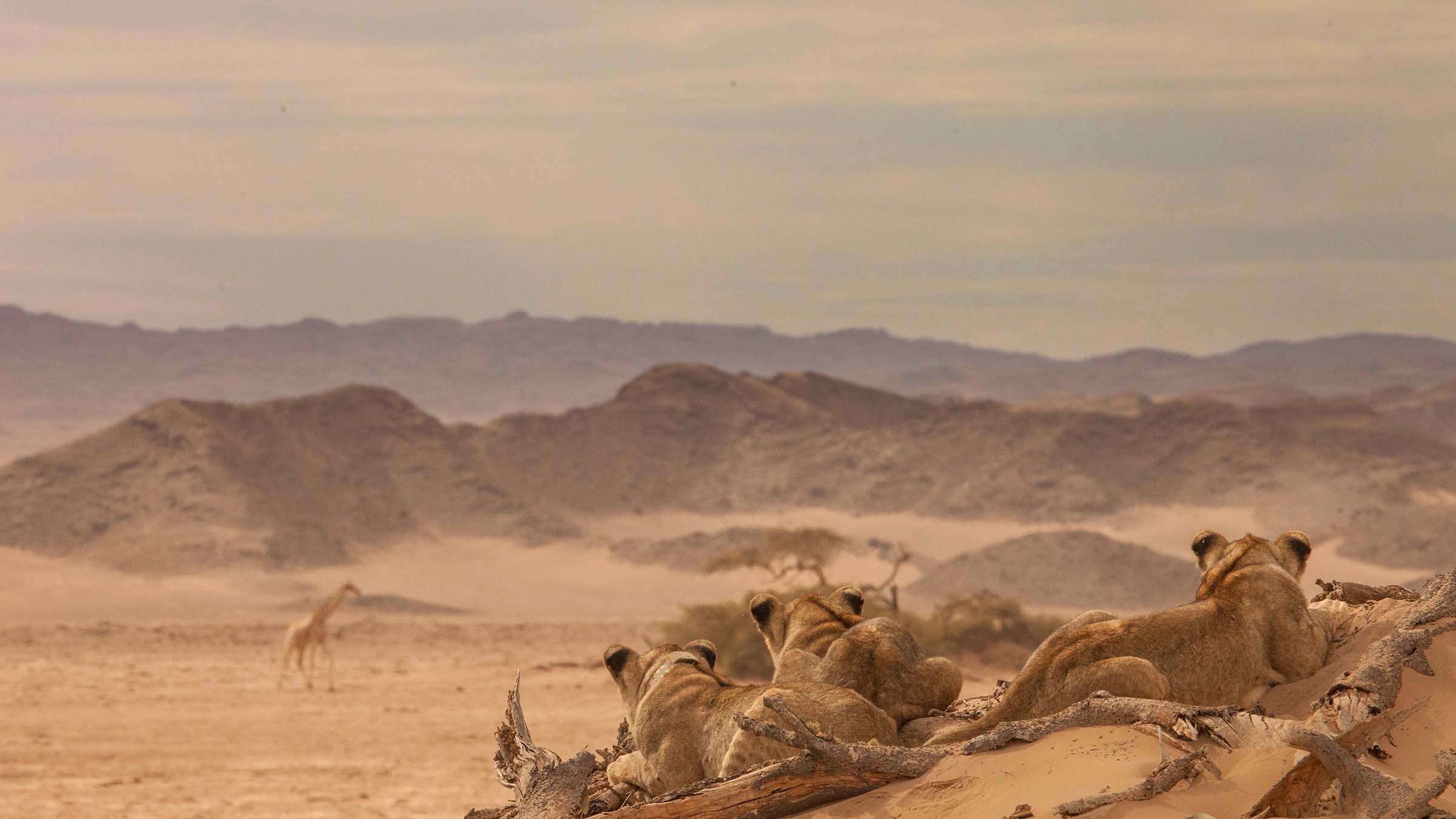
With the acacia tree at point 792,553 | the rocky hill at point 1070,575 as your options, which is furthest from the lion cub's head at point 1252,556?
the rocky hill at point 1070,575

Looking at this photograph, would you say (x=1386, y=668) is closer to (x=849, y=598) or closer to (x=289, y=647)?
(x=849, y=598)

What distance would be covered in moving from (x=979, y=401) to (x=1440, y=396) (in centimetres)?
4327

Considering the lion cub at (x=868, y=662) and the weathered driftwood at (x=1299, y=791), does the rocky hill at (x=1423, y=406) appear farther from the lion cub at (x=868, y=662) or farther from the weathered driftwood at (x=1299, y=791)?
the weathered driftwood at (x=1299, y=791)

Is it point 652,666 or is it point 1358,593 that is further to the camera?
point 1358,593

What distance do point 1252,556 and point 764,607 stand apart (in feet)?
7.54

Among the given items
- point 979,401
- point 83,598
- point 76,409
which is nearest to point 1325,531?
point 979,401

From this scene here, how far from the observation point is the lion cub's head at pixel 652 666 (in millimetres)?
6473

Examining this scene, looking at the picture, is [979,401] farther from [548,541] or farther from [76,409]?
[76,409]

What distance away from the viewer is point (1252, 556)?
6.58m

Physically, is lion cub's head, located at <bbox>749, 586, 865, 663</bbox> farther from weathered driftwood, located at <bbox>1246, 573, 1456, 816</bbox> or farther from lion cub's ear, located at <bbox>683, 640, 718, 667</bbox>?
weathered driftwood, located at <bbox>1246, 573, 1456, 816</bbox>

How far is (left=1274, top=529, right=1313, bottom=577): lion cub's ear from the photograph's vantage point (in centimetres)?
673

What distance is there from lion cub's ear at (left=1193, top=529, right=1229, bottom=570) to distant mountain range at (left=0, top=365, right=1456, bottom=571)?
4766cm

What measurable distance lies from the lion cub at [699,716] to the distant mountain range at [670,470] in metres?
48.2

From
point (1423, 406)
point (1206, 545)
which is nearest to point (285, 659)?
point (1206, 545)
